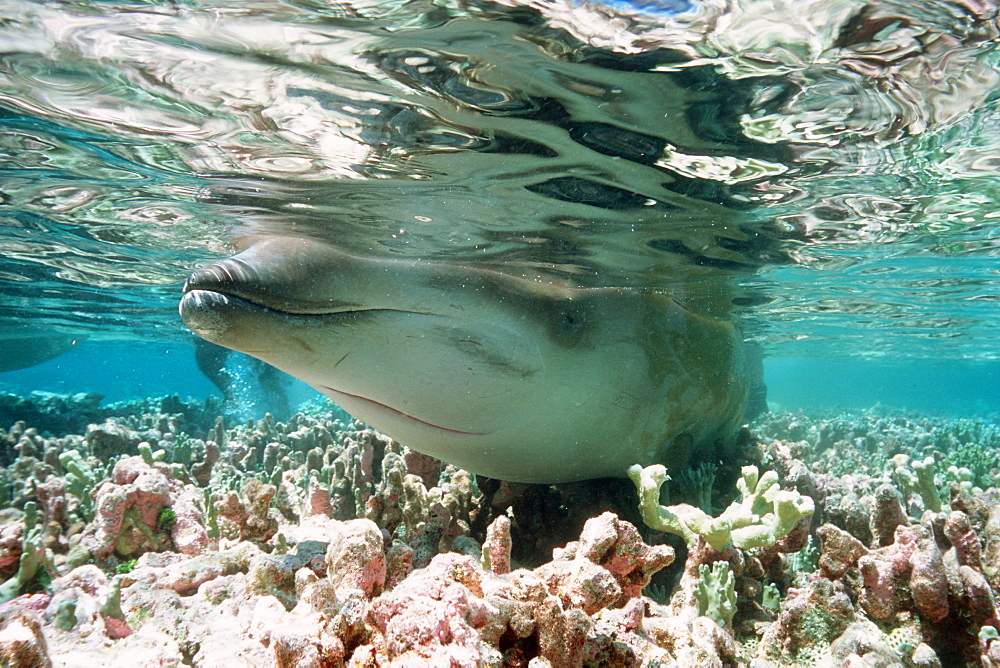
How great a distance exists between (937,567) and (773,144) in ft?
13.9

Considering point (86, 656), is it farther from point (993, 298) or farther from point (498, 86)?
point (993, 298)

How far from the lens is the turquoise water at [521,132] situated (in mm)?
3947

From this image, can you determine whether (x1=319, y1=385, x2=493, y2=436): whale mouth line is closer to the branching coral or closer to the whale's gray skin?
the whale's gray skin

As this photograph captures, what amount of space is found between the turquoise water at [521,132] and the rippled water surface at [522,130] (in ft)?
0.09

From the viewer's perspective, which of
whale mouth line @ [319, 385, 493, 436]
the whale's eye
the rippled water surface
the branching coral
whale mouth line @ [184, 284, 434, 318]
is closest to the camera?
whale mouth line @ [184, 284, 434, 318]

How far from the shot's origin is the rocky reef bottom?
1.96m

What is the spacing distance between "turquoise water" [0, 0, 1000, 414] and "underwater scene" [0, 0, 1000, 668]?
37 mm

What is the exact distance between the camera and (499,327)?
448cm

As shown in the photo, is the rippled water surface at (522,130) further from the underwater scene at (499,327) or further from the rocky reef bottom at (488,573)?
the rocky reef bottom at (488,573)

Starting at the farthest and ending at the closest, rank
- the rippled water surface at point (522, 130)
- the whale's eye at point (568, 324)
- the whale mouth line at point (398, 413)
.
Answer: the whale's eye at point (568, 324) < the whale mouth line at point (398, 413) < the rippled water surface at point (522, 130)

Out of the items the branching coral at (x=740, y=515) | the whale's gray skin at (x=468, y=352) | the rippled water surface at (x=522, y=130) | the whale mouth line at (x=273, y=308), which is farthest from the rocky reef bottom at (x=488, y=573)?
the rippled water surface at (x=522, y=130)

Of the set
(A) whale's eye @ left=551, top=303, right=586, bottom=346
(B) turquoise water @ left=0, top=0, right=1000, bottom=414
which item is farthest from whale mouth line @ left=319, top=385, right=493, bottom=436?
(B) turquoise water @ left=0, top=0, right=1000, bottom=414

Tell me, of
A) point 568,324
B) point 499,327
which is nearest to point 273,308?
point 499,327

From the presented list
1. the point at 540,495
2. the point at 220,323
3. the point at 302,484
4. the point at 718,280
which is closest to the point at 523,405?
the point at 540,495
